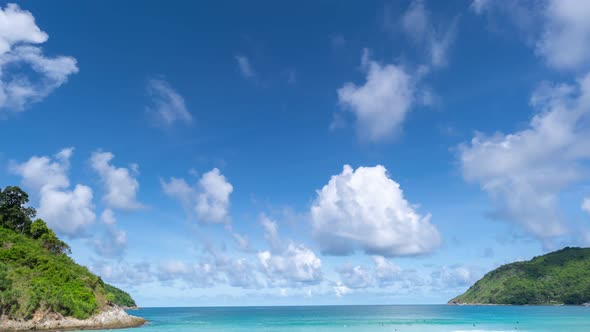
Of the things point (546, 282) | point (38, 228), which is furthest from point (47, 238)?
point (546, 282)

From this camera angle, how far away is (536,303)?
160750 mm

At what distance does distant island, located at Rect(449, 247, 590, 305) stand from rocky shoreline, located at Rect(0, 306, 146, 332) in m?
153

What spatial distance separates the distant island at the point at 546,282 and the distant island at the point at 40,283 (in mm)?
153986

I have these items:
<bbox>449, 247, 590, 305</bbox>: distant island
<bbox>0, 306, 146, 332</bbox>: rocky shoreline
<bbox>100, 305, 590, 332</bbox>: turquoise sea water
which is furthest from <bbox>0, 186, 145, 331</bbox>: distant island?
<bbox>449, 247, 590, 305</bbox>: distant island

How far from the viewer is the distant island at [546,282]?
154m

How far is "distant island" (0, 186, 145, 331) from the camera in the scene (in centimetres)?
4691

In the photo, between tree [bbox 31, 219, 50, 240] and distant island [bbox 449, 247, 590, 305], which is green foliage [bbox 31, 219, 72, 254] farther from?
distant island [bbox 449, 247, 590, 305]

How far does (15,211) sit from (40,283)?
2399 cm

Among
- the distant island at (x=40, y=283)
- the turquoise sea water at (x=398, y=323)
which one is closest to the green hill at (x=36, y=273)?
the distant island at (x=40, y=283)

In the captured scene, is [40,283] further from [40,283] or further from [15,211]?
[15,211]

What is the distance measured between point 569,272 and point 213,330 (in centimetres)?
16172

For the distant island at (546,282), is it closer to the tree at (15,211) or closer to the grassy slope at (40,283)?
the grassy slope at (40,283)

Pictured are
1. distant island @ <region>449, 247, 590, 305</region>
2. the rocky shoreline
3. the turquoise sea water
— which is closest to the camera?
the rocky shoreline

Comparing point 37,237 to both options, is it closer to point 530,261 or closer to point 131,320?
point 131,320
